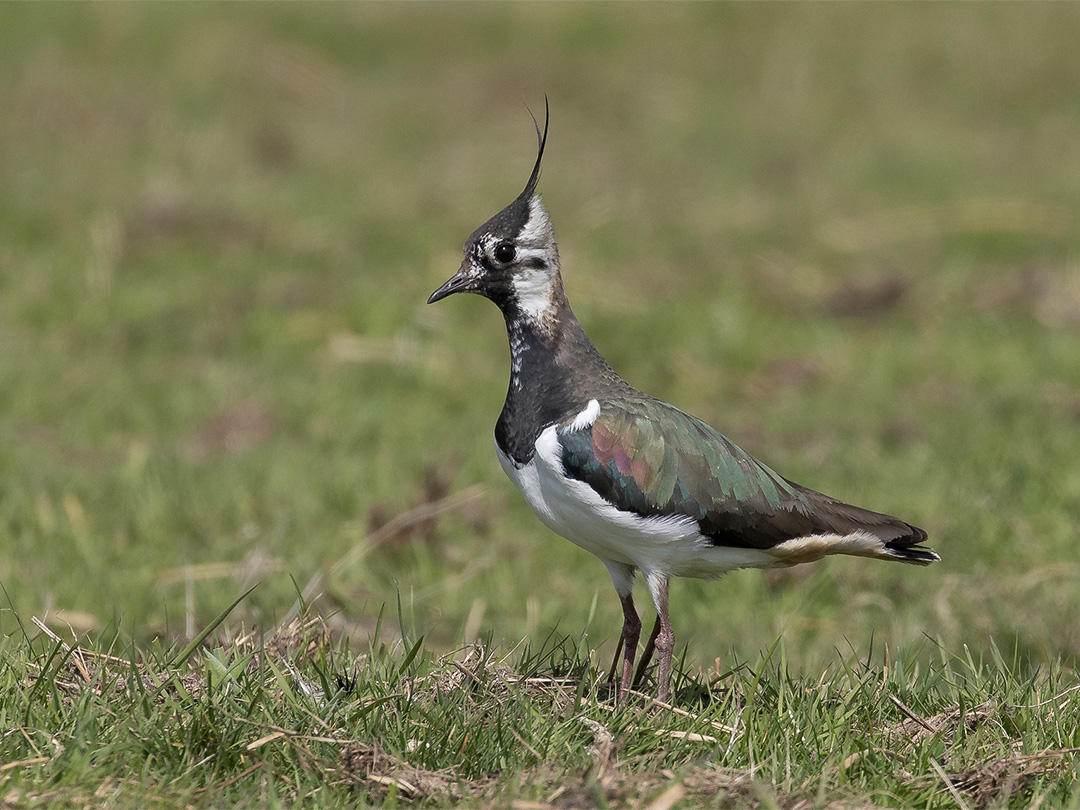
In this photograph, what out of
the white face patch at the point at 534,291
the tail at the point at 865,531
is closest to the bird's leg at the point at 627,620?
the tail at the point at 865,531

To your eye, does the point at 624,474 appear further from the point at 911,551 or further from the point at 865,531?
the point at 911,551

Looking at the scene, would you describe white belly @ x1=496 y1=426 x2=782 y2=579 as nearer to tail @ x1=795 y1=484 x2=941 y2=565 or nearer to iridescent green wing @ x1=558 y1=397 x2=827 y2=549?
iridescent green wing @ x1=558 y1=397 x2=827 y2=549

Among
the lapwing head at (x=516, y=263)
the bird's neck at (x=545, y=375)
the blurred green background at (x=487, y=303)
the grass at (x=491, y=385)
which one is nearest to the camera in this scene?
the grass at (x=491, y=385)

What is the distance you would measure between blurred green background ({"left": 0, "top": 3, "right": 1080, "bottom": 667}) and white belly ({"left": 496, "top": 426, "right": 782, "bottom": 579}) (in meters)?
0.37

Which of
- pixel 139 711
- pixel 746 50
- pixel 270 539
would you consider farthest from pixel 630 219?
pixel 139 711

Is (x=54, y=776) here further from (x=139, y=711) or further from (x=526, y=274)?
(x=526, y=274)

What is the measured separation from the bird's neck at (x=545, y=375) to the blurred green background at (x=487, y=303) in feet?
2.21

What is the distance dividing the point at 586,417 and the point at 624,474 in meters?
0.25

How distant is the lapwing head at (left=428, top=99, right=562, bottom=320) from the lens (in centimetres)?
502

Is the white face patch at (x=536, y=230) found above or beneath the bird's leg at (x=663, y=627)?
above

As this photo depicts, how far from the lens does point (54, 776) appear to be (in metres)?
3.69

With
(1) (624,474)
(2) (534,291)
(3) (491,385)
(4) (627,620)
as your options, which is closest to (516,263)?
(2) (534,291)

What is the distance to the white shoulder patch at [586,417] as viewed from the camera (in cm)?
469

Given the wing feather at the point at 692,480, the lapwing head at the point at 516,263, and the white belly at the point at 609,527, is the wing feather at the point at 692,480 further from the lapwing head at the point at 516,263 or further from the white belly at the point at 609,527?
the lapwing head at the point at 516,263
